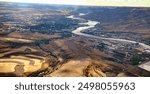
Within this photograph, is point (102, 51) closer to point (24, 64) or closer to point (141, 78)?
point (141, 78)

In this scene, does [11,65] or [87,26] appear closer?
[11,65]

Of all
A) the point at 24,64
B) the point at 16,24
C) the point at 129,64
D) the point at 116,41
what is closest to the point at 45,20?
the point at 16,24

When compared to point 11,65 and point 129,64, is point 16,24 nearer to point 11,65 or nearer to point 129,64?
point 11,65

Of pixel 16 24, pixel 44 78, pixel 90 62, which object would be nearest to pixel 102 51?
pixel 90 62

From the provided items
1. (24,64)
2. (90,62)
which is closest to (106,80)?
(90,62)

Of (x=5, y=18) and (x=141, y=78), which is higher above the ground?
(x=5, y=18)

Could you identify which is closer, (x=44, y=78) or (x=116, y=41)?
(x=44, y=78)

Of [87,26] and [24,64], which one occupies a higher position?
[87,26]

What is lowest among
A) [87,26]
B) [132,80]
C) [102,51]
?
[132,80]
